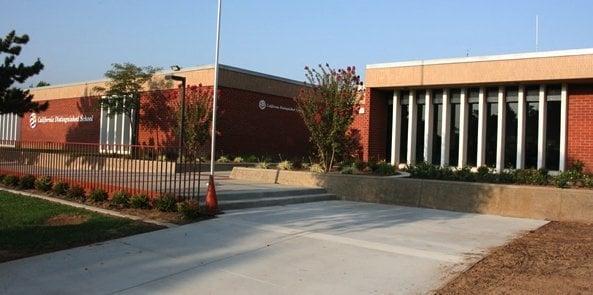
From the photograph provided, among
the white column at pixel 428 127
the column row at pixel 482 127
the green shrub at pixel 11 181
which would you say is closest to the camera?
the green shrub at pixel 11 181

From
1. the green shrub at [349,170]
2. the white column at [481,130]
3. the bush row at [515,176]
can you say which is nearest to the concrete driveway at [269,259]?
the bush row at [515,176]

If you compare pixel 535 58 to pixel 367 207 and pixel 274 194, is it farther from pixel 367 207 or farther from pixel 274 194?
pixel 274 194

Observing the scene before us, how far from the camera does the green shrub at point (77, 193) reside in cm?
1246

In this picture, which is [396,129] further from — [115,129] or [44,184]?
[115,129]

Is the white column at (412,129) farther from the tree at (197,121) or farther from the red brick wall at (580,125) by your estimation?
the tree at (197,121)

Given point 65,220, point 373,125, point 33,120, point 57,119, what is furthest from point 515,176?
point 33,120

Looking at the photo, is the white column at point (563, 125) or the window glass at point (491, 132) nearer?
the white column at point (563, 125)

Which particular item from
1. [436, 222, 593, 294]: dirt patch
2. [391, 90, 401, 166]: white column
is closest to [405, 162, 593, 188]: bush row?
[436, 222, 593, 294]: dirt patch

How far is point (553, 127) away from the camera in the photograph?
17.5 m

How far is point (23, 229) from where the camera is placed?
31.6ft

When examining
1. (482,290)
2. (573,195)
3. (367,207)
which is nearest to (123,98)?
(367,207)

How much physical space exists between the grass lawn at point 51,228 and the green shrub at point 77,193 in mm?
684

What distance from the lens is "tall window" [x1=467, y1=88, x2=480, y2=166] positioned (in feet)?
61.7

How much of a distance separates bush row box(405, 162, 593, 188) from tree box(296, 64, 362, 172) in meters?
2.22
